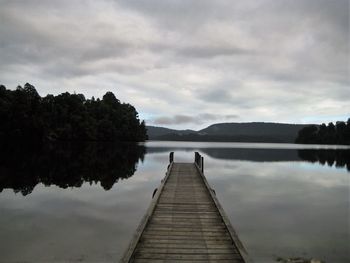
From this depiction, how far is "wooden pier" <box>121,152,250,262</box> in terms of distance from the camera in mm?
7934

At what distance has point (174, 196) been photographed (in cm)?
1467

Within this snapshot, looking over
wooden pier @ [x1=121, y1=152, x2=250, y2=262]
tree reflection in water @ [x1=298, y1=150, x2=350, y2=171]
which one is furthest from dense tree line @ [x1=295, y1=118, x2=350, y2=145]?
wooden pier @ [x1=121, y1=152, x2=250, y2=262]

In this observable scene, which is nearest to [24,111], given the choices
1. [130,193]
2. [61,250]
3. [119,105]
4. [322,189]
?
[119,105]

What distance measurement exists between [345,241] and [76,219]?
34.0 feet

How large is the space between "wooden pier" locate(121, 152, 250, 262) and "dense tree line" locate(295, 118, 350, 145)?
12999 cm

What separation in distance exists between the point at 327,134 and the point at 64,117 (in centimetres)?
10598

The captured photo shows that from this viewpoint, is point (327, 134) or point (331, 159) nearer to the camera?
point (331, 159)

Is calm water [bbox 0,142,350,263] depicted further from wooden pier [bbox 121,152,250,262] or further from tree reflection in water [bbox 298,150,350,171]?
tree reflection in water [bbox 298,150,350,171]

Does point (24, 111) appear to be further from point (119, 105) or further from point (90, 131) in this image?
point (119, 105)

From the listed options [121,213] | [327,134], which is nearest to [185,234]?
[121,213]

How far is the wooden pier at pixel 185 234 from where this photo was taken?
7934 mm

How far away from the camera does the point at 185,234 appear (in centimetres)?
952

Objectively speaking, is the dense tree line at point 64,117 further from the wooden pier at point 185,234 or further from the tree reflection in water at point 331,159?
the wooden pier at point 185,234

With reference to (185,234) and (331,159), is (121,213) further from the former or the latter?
(331,159)
